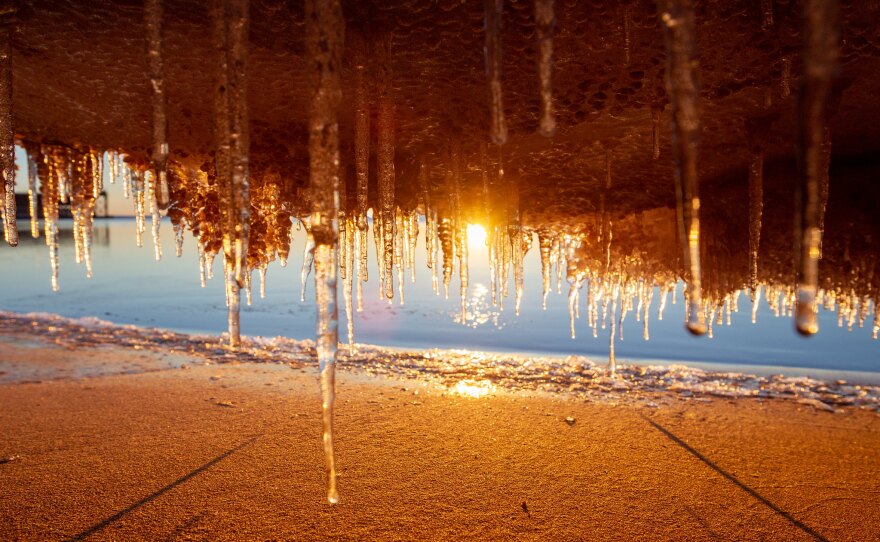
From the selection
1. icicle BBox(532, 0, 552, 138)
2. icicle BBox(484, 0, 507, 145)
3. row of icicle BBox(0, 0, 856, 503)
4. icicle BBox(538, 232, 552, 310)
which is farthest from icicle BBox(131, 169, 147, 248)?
icicle BBox(532, 0, 552, 138)

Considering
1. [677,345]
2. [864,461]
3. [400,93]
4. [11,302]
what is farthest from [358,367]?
[11,302]

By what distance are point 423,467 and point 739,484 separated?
257 cm

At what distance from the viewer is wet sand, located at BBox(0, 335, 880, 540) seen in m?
3.23

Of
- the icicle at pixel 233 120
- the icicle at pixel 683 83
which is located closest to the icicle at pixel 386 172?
the icicle at pixel 233 120

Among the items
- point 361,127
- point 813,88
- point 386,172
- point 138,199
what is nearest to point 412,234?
point 386,172

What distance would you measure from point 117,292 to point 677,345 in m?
22.3

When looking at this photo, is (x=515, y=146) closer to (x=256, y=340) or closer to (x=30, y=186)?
(x=30, y=186)

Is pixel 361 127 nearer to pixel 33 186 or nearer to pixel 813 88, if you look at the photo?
pixel 813 88

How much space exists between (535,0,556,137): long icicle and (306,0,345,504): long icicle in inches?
31.3

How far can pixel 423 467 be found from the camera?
414 centimetres

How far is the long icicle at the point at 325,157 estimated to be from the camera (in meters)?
1.95

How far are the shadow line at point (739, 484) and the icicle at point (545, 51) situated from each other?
3377 millimetres

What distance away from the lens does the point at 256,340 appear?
11094 millimetres

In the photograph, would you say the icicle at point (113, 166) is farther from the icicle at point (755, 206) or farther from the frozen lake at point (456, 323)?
the icicle at point (755, 206)
